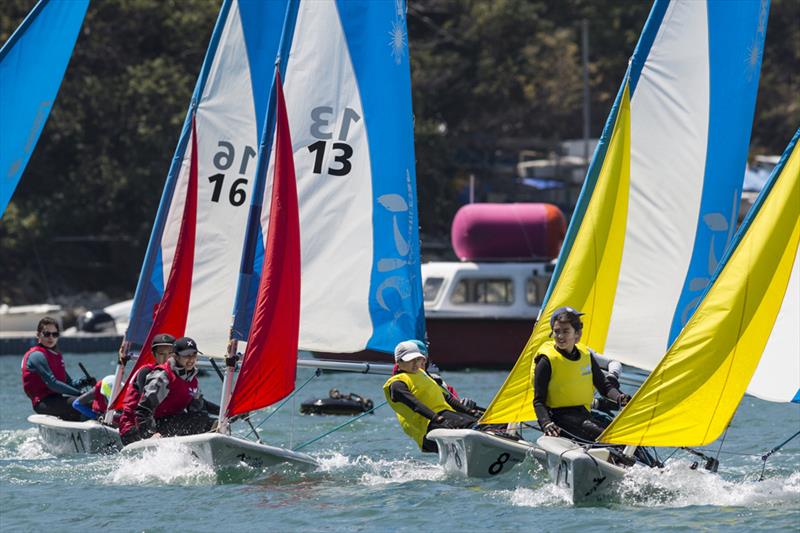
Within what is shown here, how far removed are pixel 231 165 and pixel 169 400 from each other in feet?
12.2

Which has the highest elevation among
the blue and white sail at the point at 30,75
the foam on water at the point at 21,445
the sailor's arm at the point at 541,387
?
the blue and white sail at the point at 30,75

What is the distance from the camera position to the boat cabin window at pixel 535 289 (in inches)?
1061

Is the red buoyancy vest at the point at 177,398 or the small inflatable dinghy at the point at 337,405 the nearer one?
the red buoyancy vest at the point at 177,398

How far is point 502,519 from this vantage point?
1184 centimetres

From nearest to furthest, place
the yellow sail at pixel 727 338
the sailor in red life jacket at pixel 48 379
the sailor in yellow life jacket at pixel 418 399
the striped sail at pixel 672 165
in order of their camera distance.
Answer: the yellow sail at pixel 727 338, the sailor in yellow life jacket at pixel 418 399, the striped sail at pixel 672 165, the sailor in red life jacket at pixel 48 379

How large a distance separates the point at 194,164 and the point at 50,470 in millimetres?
3843

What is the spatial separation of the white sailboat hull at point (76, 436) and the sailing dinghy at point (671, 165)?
15.9 feet

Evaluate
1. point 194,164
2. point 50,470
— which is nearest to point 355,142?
point 194,164

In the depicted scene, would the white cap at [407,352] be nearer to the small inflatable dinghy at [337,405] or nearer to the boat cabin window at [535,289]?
the small inflatable dinghy at [337,405]

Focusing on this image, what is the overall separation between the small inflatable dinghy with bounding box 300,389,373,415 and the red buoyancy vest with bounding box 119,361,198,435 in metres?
5.78

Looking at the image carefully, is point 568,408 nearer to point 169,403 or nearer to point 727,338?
point 727,338

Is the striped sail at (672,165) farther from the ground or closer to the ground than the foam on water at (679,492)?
farther from the ground

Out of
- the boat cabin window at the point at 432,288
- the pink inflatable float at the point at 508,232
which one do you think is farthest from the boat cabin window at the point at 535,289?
the boat cabin window at the point at 432,288

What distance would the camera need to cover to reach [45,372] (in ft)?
55.0
